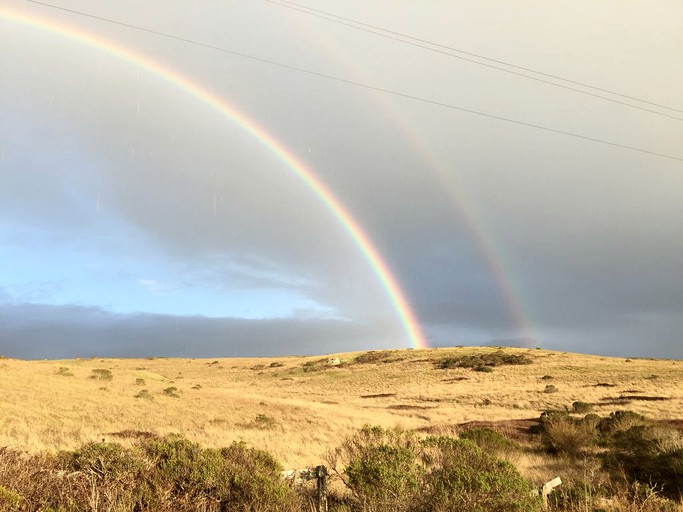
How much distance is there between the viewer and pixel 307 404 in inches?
1362

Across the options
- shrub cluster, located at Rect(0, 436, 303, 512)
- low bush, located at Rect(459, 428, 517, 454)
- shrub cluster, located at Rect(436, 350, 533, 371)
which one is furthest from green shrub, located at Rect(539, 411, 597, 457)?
shrub cluster, located at Rect(436, 350, 533, 371)

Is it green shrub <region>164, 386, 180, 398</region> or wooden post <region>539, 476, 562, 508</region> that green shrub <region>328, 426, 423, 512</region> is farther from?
green shrub <region>164, 386, 180, 398</region>

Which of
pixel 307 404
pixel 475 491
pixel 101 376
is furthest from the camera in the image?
Result: pixel 101 376

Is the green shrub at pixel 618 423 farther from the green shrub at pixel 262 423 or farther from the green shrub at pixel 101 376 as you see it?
the green shrub at pixel 101 376

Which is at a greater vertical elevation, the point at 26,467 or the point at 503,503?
the point at 26,467

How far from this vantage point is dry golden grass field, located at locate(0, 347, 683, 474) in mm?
18453

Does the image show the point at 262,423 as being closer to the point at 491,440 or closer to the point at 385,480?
the point at 491,440

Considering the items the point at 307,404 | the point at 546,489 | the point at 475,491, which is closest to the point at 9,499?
the point at 475,491

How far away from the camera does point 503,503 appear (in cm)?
686

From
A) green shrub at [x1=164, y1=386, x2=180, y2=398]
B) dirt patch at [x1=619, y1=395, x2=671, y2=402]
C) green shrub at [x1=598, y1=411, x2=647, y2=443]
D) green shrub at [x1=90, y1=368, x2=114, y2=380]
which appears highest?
green shrub at [x1=90, y1=368, x2=114, y2=380]

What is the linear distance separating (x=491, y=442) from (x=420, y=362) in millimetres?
65001

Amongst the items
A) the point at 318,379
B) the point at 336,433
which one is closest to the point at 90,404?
the point at 336,433

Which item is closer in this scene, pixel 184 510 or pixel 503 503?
pixel 184 510

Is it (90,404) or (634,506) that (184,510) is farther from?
(90,404)
